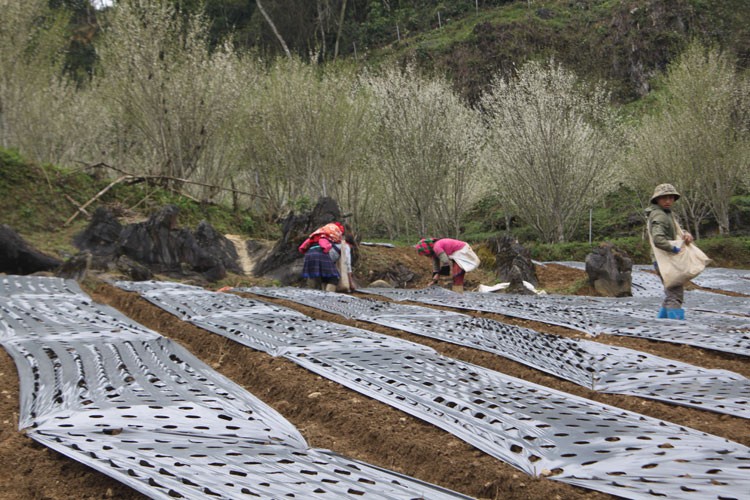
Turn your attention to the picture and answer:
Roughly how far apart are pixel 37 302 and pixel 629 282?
8.21 m

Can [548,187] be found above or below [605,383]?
above

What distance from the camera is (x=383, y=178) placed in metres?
20.5

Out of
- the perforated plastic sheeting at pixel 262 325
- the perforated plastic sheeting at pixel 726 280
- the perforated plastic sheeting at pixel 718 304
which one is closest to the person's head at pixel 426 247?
the perforated plastic sheeting at pixel 262 325

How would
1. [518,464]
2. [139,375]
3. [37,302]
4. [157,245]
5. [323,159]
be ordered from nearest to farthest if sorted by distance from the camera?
[518,464] → [139,375] → [37,302] → [157,245] → [323,159]

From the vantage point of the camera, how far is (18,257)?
9.09 m

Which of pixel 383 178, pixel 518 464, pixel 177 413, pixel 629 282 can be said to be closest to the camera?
pixel 518 464

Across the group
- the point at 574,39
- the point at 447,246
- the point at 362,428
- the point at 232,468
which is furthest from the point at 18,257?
the point at 574,39

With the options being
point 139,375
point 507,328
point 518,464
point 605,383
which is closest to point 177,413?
point 139,375

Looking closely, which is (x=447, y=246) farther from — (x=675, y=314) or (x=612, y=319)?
(x=675, y=314)

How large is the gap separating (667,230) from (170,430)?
4.70 metres

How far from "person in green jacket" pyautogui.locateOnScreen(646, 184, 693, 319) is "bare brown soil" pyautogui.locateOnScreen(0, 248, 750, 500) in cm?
94

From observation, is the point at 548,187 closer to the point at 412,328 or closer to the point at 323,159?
the point at 323,159

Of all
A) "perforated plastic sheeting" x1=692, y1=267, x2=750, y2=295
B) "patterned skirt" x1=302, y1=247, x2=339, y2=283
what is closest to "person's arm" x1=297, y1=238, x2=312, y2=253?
"patterned skirt" x1=302, y1=247, x2=339, y2=283

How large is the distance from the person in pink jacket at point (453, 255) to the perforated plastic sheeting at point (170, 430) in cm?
506
